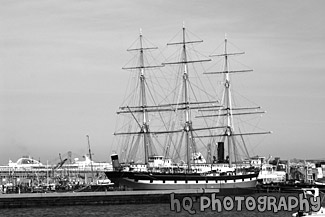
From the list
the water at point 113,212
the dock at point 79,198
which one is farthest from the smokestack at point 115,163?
the water at point 113,212

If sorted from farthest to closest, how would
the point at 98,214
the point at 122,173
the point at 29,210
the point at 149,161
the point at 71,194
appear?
1. the point at 149,161
2. the point at 122,173
3. the point at 71,194
4. the point at 29,210
5. the point at 98,214

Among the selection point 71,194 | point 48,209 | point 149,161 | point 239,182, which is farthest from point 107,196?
point 239,182

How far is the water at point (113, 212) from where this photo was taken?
89.4 m

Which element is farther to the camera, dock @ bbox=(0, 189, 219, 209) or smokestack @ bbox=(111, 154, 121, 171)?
smokestack @ bbox=(111, 154, 121, 171)

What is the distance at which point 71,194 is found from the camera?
109 meters

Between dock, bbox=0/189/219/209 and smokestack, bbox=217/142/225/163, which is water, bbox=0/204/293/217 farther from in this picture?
smokestack, bbox=217/142/225/163

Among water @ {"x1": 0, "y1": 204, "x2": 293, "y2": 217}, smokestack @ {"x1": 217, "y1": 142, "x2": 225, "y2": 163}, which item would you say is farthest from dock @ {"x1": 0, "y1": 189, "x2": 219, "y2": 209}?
smokestack @ {"x1": 217, "y1": 142, "x2": 225, "y2": 163}

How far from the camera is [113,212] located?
94.0 metres

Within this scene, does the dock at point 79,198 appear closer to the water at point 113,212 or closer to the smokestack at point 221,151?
the water at point 113,212

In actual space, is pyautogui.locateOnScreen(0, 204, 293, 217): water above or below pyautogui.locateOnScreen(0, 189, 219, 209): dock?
below

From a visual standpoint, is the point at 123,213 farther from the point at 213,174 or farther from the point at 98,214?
the point at 213,174

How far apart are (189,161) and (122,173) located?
17918 millimetres

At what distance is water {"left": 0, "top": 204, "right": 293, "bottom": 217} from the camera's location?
293ft

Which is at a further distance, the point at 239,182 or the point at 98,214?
the point at 239,182
